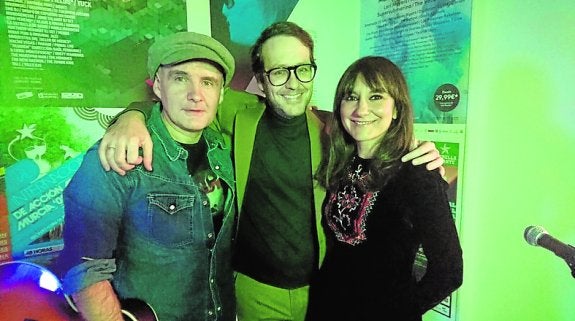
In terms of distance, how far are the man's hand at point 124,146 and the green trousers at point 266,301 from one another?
18.4 inches

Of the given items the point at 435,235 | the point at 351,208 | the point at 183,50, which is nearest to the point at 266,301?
the point at 351,208

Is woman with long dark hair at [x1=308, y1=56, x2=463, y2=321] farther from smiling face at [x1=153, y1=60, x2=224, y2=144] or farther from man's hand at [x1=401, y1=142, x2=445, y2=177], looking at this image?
smiling face at [x1=153, y1=60, x2=224, y2=144]

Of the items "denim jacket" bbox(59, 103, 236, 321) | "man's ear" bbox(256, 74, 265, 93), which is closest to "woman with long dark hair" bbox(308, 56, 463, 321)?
"man's ear" bbox(256, 74, 265, 93)

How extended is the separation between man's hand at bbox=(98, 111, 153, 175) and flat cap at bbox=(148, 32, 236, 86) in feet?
0.51

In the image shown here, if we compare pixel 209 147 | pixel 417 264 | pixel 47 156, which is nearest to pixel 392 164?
pixel 417 264

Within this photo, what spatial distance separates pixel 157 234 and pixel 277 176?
364mm

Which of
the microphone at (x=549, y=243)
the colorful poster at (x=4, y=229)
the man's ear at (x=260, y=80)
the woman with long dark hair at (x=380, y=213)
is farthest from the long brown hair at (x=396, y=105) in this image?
the colorful poster at (x=4, y=229)

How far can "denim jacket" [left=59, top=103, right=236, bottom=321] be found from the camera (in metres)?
1.07

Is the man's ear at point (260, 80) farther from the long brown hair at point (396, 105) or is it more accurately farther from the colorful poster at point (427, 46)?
the colorful poster at point (427, 46)

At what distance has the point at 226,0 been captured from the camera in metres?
1.20

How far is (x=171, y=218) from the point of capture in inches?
44.9

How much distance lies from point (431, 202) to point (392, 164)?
139 millimetres

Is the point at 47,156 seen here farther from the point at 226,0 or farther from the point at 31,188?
the point at 226,0

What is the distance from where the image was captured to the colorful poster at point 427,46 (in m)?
1.24
